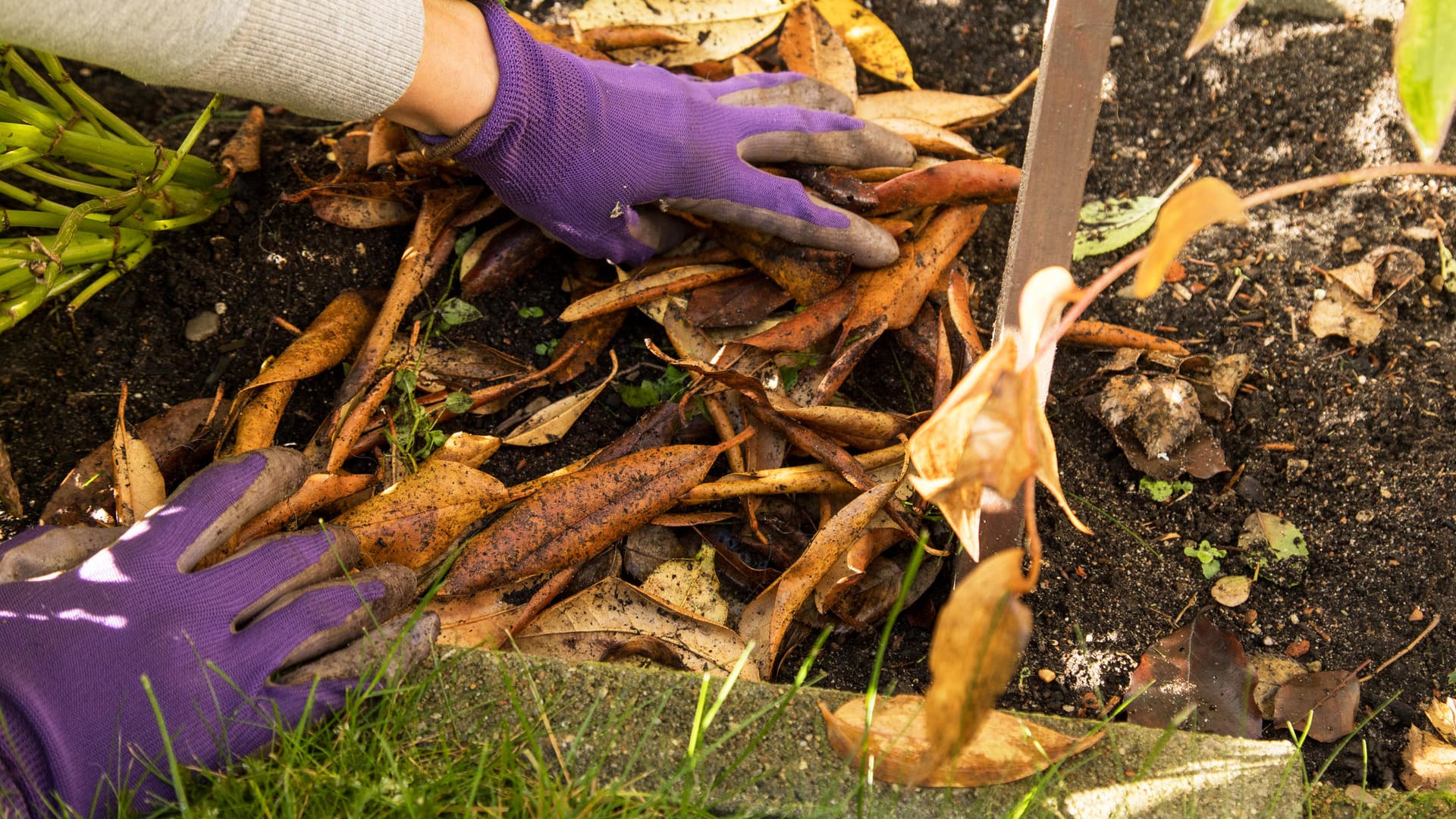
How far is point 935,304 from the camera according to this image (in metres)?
1.64

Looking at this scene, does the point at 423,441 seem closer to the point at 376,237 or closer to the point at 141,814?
the point at 376,237

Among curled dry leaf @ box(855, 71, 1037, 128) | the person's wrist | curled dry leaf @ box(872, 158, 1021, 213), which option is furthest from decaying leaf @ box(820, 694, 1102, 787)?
curled dry leaf @ box(855, 71, 1037, 128)

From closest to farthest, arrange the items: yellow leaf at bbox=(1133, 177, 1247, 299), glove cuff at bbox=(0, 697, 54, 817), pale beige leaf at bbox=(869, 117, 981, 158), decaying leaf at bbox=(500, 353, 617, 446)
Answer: yellow leaf at bbox=(1133, 177, 1247, 299)
glove cuff at bbox=(0, 697, 54, 817)
decaying leaf at bbox=(500, 353, 617, 446)
pale beige leaf at bbox=(869, 117, 981, 158)

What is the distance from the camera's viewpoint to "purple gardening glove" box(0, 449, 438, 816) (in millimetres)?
1146

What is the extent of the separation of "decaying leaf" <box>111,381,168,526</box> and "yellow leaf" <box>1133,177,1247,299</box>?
4.60ft

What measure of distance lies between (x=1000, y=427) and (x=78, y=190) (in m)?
1.50

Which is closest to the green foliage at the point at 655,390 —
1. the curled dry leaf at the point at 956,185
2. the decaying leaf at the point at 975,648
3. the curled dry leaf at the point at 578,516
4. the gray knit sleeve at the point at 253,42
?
the curled dry leaf at the point at 578,516

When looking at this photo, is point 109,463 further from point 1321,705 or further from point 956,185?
point 1321,705

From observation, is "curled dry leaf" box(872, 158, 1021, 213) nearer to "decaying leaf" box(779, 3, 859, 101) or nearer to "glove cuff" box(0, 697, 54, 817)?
"decaying leaf" box(779, 3, 859, 101)

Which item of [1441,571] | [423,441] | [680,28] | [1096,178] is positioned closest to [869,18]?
[680,28]

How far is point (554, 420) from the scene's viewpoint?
61.6 inches

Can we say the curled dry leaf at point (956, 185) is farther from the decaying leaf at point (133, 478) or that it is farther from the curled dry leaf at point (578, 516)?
the decaying leaf at point (133, 478)

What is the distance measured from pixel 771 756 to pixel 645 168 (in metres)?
0.93

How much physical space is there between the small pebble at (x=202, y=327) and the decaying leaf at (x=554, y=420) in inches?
22.5
